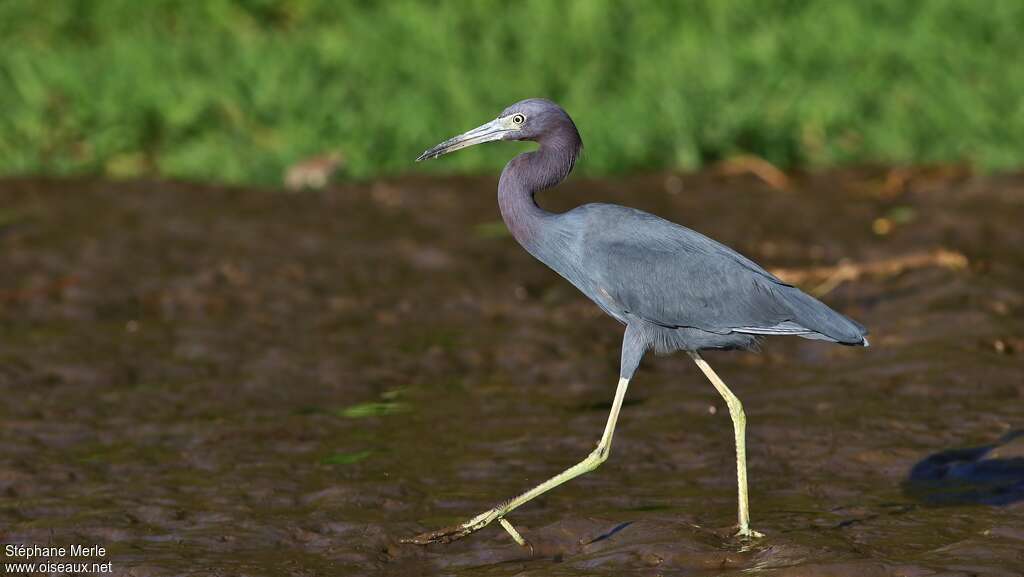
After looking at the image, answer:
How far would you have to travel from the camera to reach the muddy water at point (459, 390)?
521 cm

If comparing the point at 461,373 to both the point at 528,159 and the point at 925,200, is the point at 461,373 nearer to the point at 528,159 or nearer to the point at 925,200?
the point at 528,159

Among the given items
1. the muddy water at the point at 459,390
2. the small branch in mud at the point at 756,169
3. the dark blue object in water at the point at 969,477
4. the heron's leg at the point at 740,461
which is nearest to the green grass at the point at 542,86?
the small branch in mud at the point at 756,169

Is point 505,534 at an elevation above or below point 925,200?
below

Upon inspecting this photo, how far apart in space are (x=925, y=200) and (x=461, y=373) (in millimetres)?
3724

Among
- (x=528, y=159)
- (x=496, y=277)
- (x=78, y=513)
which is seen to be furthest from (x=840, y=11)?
(x=78, y=513)

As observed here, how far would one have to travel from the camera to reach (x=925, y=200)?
986 centimetres

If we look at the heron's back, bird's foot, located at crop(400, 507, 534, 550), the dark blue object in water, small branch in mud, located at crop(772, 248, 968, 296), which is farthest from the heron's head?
small branch in mud, located at crop(772, 248, 968, 296)

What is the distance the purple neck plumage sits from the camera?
5414mm

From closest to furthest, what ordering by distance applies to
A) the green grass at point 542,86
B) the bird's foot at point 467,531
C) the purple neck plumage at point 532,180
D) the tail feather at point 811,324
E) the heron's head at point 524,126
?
the bird's foot at point 467,531, the tail feather at point 811,324, the purple neck plumage at point 532,180, the heron's head at point 524,126, the green grass at point 542,86

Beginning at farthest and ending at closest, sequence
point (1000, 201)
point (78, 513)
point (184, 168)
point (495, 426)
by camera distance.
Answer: point (184, 168) < point (1000, 201) < point (495, 426) < point (78, 513)

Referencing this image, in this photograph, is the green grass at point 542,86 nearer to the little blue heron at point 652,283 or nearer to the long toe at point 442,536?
the little blue heron at point 652,283

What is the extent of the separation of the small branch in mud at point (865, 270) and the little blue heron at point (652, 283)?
9.46 feet

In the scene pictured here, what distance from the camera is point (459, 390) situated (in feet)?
23.4

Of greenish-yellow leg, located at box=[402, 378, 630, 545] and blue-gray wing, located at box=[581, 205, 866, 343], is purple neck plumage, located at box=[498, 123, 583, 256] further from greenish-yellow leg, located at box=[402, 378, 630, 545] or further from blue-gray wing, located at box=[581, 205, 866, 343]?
greenish-yellow leg, located at box=[402, 378, 630, 545]
